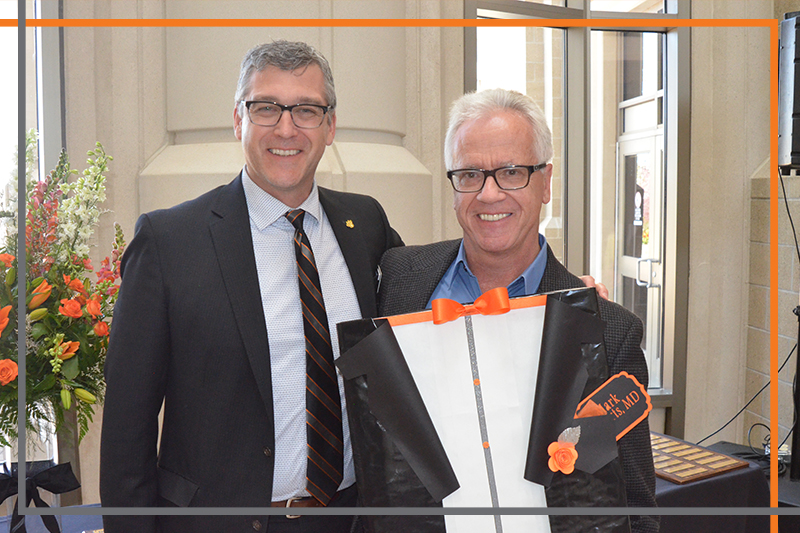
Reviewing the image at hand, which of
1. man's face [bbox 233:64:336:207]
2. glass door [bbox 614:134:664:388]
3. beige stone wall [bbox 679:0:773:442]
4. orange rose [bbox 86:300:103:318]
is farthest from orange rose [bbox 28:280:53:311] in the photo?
beige stone wall [bbox 679:0:773:442]

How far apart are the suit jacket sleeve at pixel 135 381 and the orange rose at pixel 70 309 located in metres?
0.22

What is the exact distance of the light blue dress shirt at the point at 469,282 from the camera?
1330mm

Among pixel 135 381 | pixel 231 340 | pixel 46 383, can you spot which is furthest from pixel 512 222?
pixel 46 383

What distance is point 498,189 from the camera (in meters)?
1.26

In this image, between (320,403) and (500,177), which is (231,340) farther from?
(500,177)

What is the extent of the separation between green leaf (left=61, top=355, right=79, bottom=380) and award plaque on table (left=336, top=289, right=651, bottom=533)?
739 millimetres

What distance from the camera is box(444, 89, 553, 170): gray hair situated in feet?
4.15

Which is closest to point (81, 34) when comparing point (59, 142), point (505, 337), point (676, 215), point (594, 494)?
point (59, 142)

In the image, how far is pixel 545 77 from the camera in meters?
3.60

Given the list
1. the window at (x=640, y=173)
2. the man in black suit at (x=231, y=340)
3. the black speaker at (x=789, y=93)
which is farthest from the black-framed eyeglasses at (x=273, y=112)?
the window at (x=640, y=173)

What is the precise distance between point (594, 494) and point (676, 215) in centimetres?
342

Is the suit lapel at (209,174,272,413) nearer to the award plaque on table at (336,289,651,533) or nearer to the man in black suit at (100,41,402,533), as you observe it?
the man in black suit at (100,41,402,533)

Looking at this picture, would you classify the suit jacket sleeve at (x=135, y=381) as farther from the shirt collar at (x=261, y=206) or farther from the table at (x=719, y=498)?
the table at (x=719, y=498)

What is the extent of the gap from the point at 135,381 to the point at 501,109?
90cm
